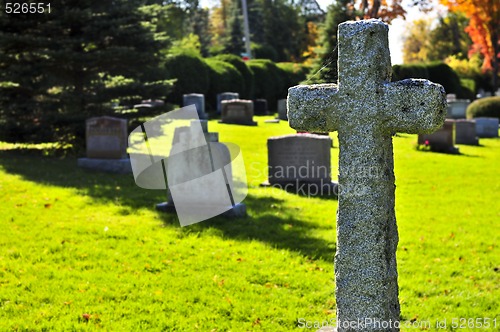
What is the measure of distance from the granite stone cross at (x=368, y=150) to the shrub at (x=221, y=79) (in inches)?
1109

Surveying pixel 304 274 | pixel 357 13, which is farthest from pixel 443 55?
pixel 304 274

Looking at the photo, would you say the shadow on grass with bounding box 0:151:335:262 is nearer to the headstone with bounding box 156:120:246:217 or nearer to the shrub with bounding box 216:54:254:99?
the headstone with bounding box 156:120:246:217

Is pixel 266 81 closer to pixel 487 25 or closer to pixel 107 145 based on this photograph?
pixel 487 25

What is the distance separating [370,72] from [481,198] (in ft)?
28.3

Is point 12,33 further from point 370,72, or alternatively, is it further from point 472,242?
point 370,72

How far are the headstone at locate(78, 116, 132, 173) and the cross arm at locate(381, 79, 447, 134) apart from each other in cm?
993

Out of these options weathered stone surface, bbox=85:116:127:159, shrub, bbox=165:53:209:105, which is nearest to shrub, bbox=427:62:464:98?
shrub, bbox=165:53:209:105

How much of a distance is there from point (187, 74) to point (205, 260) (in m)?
22.9

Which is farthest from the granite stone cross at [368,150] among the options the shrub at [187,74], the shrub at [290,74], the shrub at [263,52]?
the shrub at [263,52]

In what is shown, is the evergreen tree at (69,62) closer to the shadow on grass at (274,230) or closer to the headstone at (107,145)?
the headstone at (107,145)

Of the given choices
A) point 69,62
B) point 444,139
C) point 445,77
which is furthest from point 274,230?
point 445,77

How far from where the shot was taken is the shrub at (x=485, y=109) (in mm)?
27406

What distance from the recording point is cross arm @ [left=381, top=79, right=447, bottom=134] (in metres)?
3.12

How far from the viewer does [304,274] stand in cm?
623
